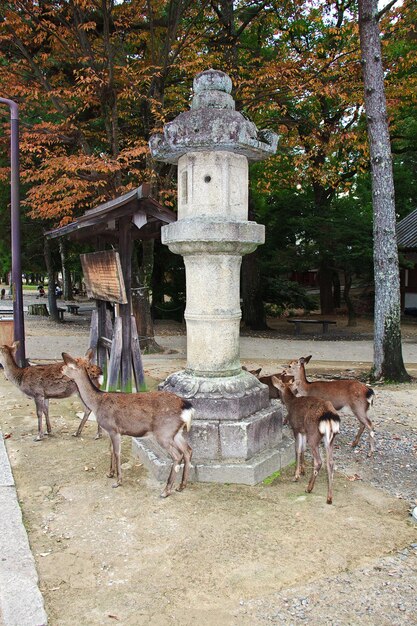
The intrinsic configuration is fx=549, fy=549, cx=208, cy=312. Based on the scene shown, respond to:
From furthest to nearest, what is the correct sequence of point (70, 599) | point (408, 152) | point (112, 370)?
point (408, 152) < point (112, 370) < point (70, 599)

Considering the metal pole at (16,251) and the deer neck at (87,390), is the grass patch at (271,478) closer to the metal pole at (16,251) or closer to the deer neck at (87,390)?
the deer neck at (87,390)

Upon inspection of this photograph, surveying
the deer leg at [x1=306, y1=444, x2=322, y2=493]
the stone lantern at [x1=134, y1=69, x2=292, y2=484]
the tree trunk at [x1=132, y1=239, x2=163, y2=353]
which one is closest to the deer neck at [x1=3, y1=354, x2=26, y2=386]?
the stone lantern at [x1=134, y1=69, x2=292, y2=484]

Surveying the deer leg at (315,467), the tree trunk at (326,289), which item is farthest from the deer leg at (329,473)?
the tree trunk at (326,289)

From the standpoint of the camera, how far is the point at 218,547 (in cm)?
383

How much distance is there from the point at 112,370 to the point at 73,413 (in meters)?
1.27

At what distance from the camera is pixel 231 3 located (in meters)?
14.9

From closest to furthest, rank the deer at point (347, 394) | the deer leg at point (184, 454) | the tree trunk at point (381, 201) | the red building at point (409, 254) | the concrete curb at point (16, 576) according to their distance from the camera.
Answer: the concrete curb at point (16, 576), the deer leg at point (184, 454), the deer at point (347, 394), the tree trunk at point (381, 201), the red building at point (409, 254)

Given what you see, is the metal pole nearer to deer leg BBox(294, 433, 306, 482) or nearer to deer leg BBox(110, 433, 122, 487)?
deer leg BBox(110, 433, 122, 487)

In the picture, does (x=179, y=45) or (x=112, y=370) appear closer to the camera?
(x=112, y=370)

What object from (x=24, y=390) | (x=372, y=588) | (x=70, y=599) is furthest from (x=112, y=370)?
(x=372, y=588)

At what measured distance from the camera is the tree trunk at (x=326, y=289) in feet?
77.4

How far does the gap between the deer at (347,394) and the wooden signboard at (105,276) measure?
7.68 feet

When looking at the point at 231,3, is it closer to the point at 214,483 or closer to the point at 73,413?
the point at 73,413

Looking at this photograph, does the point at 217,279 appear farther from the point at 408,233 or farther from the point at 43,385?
the point at 408,233
